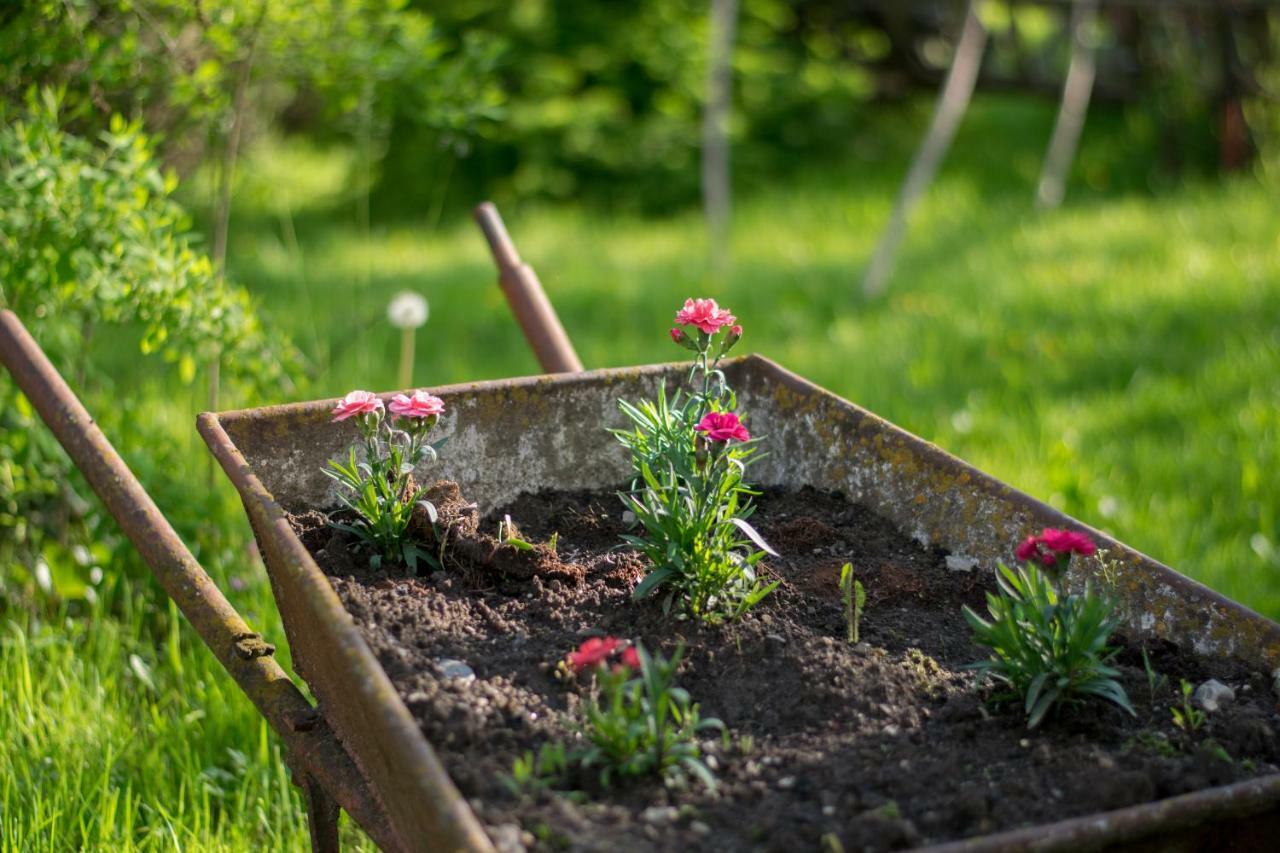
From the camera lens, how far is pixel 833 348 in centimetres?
458

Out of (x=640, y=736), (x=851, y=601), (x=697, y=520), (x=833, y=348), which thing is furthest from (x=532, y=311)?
(x=833, y=348)

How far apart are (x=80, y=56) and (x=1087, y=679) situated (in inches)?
85.8

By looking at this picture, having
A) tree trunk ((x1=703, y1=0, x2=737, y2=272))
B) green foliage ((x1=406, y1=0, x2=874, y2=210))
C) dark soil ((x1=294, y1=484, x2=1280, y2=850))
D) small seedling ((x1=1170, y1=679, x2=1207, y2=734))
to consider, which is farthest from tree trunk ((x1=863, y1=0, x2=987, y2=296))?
small seedling ((x1=1170, y1=679, x2=1207, y2=734))

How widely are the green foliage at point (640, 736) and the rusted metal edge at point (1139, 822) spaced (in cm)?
30

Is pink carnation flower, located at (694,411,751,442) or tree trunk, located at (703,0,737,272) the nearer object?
pink carnation flower, located at (694,411,751,442)

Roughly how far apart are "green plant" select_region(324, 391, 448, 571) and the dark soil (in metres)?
0.04

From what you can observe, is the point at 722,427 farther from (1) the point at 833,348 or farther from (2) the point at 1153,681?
(1) the point at 833,348

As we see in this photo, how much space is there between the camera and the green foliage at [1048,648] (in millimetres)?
1426

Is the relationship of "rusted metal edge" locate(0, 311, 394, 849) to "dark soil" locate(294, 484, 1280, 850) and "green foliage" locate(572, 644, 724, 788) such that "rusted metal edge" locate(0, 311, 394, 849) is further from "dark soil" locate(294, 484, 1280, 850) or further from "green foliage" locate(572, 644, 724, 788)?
"green foliage" locate(572, 644, 724, 788)

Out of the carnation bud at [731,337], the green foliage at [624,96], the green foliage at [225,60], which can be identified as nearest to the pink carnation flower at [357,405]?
the carnation bud at [731,337]

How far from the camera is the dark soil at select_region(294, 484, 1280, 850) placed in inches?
49.4

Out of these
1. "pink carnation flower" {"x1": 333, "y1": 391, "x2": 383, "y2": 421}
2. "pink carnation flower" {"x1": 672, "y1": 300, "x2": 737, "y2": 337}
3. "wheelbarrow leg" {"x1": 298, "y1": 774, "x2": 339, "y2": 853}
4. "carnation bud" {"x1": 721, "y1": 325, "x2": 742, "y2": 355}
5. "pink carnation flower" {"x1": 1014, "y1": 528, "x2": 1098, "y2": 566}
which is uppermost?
"pink carnation flower" {"x1": 672, "y1": 300, "x2": 737, "y2": 337}

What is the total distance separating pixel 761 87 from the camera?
268 inches

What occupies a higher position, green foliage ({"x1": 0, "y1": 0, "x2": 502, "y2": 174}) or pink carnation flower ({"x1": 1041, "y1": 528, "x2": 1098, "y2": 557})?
green foliage ({"x1": 0, "y1": 0, "x2": 502, "y2": 174})
